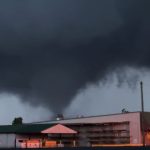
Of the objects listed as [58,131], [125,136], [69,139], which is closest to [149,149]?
[58,131]

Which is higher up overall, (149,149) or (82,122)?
(82,122)

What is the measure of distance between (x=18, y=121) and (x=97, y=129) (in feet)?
226

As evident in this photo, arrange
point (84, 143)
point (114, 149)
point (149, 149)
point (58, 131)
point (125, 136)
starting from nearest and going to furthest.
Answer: point (149, 149), point (114, 149), point (58, 131), point (125, 136), point (84, 143)

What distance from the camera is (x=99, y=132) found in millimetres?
77812

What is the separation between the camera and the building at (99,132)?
238 ft

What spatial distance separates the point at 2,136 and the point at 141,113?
77.1 feet

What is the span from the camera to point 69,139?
78562 mm

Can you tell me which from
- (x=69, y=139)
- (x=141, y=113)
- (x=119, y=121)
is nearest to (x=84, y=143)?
(x=69, y=139)

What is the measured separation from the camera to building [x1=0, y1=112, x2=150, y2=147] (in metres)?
72.6

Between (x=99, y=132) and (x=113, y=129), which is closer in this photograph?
(x=113, y=129)

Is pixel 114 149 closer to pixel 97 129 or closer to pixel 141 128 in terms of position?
pixel 141 128

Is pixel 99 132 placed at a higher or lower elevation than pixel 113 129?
lower

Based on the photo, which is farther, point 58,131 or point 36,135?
point 36,135

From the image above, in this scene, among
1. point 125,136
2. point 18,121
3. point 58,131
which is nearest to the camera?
point 58,131
